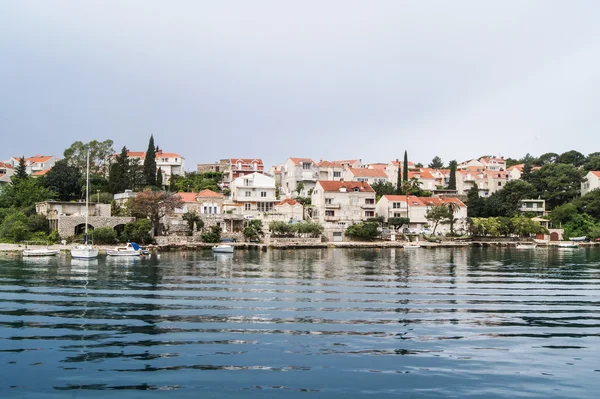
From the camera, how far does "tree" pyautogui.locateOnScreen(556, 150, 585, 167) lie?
10306 cm

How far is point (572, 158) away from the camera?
104 metres

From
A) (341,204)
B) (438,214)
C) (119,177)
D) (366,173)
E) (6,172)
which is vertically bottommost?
(438,214)

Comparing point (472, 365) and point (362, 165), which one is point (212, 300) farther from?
point (362, 165)

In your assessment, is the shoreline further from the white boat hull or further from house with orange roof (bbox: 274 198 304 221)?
house with orange roof (bbox: 274 198 304 221)

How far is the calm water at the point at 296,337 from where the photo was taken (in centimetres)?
1231

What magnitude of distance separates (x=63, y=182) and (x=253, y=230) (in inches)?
1141

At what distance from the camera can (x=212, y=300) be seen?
2392 centimetres

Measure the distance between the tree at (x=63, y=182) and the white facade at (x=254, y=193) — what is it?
22230 mm

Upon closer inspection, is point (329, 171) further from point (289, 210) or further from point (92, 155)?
point (92, 155)

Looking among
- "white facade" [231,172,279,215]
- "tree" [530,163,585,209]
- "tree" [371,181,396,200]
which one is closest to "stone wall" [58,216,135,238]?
"white facade" [231,172,279,215]

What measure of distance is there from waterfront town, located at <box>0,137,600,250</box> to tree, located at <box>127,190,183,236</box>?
13cm

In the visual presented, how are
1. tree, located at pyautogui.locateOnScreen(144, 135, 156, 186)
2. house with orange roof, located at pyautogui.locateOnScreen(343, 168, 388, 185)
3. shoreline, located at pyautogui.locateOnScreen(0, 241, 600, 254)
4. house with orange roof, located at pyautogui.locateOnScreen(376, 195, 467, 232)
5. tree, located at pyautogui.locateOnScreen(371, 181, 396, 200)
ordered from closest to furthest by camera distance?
shoreline, located at pyautogui.locateOnScreen(0, 241, 600, 254) < house with orange roof, located at pyautogui.locateOnScreen(376, 195, 467, 232) < tree, located at pyautogui.locateOnScreen(144, 135, 156, 186) < tree, located at pyautogui.locateOnScreen(371, 181, 396, 200) < house with orange roof, located at pyautogui.locateOnScreen(343, 168, 388, 185)

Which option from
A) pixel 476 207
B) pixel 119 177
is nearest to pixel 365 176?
pixel 476 207

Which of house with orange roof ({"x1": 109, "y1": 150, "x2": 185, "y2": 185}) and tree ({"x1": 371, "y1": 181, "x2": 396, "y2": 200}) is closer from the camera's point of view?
tree ({"x1": 371, "y1": 181, "x2": 396, "y2": 200})
